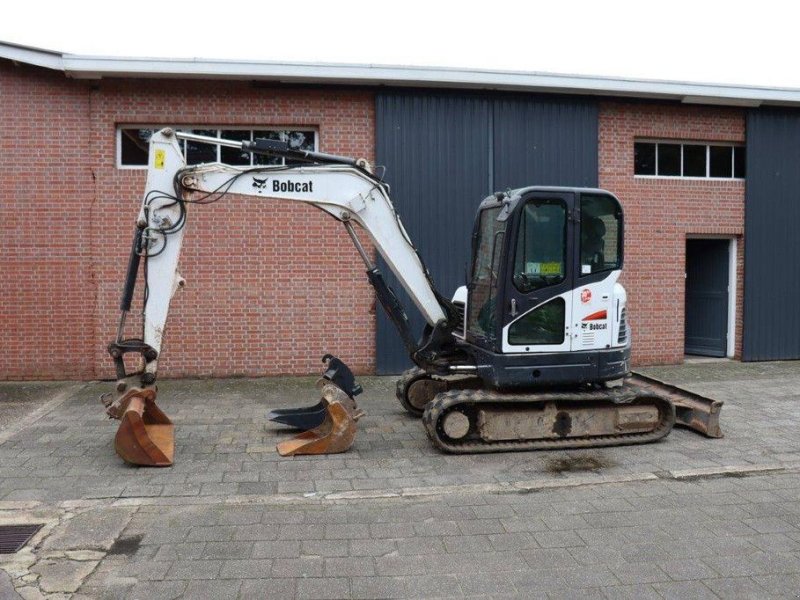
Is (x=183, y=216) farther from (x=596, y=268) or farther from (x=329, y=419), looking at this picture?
(x=596, y=268)

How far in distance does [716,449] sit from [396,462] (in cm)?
328

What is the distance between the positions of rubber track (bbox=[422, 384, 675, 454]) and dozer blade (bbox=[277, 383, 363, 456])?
2.47 ft

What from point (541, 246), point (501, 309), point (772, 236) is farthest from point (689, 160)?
point (501, 309)

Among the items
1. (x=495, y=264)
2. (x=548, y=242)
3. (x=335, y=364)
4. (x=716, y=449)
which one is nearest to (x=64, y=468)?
(x=335, y=364)

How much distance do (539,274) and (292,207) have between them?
213 inches

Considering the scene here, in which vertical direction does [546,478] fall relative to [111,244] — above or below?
below

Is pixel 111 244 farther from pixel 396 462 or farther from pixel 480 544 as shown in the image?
pixel 480 544

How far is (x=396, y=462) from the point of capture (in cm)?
679

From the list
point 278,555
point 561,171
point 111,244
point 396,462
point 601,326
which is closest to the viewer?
point 278,555

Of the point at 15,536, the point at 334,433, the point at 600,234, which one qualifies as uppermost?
the point at 600,234

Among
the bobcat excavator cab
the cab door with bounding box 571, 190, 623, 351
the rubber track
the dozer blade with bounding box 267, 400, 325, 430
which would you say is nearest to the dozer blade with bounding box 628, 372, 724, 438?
the bobcat excavator cab

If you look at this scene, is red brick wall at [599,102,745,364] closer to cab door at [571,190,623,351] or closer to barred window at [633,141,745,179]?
barred window at [633,141,745,179]

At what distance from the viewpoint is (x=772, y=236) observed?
12875 millimetres

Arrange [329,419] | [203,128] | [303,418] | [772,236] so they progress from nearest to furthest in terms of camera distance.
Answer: [329,419] < [303,418] < [203,128] < [772,236]
